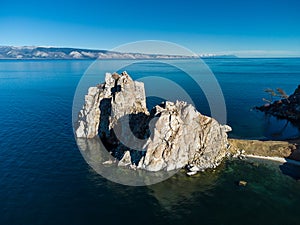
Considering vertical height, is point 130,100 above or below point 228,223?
above

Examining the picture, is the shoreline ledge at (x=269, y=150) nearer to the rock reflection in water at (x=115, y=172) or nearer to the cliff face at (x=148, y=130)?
the cliff face at (x=148, y=130)

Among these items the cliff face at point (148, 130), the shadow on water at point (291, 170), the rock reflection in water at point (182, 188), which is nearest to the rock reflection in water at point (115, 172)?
the cliff face at point (148, 130)

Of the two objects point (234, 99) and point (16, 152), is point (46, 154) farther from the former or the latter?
point (234, 99)

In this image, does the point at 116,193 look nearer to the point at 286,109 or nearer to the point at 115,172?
the point at 115,172

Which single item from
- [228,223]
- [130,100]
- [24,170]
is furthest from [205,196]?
[24,170]

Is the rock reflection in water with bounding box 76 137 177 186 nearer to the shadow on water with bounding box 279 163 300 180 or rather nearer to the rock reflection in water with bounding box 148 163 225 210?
the rock reflection in water with bounding box 148 163 225 210

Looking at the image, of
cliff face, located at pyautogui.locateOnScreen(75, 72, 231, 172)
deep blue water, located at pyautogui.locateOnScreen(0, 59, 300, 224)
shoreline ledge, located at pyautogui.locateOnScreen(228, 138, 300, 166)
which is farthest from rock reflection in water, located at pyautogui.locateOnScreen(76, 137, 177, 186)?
shoreline ledge, located at pyautogui.locateOnScreen(228, 138, 300, 166)

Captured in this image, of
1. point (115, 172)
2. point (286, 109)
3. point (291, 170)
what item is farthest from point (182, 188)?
point (286, 109)
